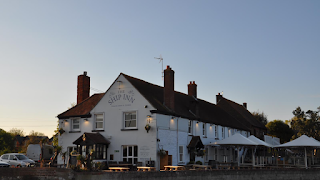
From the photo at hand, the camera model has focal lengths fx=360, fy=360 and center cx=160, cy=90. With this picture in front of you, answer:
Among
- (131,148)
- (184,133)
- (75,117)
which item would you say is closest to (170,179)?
(131,148)

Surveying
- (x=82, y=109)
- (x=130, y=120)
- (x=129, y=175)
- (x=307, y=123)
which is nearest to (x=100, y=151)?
(x=130, y=120)

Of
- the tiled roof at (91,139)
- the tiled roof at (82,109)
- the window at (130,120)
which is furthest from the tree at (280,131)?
the tiled roof at (91,139)

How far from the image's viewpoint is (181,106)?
116ft

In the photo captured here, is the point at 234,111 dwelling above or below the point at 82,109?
above

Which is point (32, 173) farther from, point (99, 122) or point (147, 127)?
point (99, 122)

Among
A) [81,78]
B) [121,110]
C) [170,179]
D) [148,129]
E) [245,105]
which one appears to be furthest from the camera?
[245,105]

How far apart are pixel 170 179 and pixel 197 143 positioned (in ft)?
38.0

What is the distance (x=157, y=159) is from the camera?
29188mm

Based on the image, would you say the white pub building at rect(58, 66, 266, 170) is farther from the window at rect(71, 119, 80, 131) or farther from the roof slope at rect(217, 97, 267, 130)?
the roof slope at rect(217, 97, 267, 130)

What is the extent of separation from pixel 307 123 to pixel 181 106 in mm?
27159

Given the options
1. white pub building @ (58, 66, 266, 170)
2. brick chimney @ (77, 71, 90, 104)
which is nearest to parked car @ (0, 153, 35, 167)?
white pub building @ (58, 66, 266, 170)

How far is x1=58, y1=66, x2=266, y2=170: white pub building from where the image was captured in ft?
97.5

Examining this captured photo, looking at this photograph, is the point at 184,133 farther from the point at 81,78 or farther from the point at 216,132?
the point at 81,78

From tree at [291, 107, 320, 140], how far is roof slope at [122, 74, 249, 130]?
585 inches
